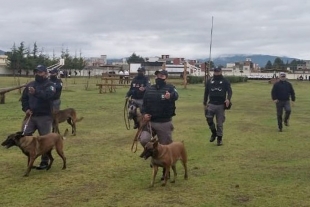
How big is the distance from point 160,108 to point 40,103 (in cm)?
228

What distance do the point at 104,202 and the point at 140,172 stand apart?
6.55 feet

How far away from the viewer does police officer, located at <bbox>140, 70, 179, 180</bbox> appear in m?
8.12

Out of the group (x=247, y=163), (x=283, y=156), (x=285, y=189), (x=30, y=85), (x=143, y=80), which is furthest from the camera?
(x=143, y=80)

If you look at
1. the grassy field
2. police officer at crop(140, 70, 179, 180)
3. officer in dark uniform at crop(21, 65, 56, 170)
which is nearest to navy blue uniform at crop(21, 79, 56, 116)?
officer in dark uniform at crop(21, 65, 56, 170)

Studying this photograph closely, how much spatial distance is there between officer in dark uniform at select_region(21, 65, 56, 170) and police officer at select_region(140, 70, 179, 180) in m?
1.85

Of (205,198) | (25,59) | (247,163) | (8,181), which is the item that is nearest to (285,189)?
(205,198)

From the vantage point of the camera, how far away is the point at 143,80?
1332 cm

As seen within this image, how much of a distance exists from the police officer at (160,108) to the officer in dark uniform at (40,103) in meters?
1.85

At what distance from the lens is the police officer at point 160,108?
8.12 meters

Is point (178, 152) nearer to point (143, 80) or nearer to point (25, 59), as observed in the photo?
point (143, 80)

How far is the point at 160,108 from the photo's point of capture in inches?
322

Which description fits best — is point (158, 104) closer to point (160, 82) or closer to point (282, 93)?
point (160, 82)

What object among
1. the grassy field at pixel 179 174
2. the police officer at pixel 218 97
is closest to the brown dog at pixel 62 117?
the grassy field at pixel 179 174

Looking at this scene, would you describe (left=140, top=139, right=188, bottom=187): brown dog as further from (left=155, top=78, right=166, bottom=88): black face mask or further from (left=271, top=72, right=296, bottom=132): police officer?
(left=271, top=72, right=296, bottom=132): police officer
